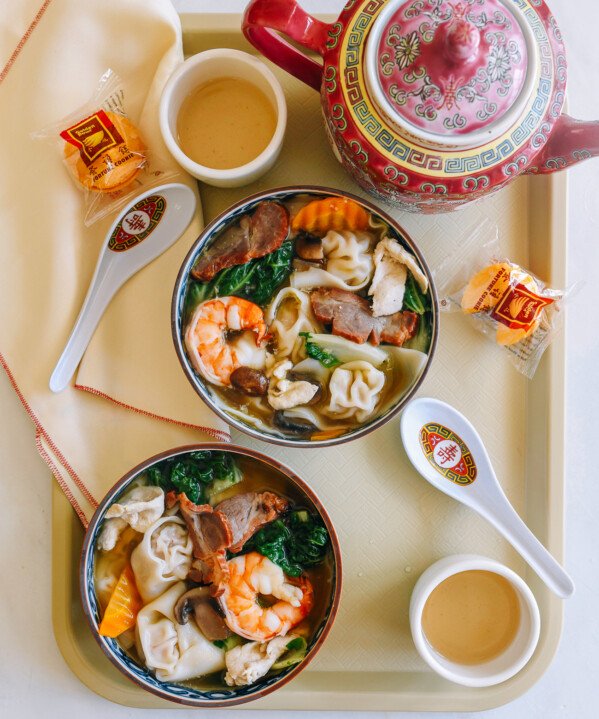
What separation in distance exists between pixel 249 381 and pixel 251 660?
496 mm

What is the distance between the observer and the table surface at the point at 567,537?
143 centimetres

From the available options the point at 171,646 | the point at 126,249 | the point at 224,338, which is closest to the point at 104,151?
the point at 126,249

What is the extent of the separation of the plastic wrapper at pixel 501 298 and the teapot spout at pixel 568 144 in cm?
26

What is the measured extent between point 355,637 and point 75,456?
2.15 feet

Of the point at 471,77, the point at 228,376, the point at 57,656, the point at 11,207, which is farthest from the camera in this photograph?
the point at 57,656

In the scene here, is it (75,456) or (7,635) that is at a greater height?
(75,456)

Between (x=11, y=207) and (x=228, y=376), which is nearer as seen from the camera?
(x=228, y=376)

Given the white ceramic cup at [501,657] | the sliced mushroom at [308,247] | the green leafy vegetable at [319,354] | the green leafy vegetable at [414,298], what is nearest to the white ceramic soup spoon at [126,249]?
the sliced mushroom at [308,247]

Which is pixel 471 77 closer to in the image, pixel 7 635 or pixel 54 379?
pixel 54 379

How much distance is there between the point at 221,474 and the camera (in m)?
1.25

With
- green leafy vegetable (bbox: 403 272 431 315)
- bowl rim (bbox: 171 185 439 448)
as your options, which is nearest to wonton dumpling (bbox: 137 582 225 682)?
bowl rim (bbox: 171 185 439 448)

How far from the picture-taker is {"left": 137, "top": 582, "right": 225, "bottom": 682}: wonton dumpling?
47.8 inches

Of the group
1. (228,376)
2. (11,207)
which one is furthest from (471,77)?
(11,207)

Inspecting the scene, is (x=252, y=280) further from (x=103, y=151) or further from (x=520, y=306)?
(x=520, y=306)
